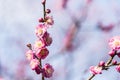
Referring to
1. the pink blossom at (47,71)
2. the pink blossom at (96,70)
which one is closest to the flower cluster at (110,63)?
the pink blossom at (96,70)

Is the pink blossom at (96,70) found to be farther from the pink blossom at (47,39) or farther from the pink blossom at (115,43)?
the pink blossom at (47,39)

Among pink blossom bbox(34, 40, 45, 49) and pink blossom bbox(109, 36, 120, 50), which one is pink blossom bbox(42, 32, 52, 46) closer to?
pink blossom bbox(34, 40, 45, 49)

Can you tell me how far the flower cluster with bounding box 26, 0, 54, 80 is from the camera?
2.78 metres

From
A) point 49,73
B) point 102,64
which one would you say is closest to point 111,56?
point 102,64

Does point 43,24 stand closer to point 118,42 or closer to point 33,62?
point 33,62

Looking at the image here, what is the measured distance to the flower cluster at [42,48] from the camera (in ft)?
9.12

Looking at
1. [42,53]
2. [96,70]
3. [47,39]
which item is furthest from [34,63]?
[96,70]

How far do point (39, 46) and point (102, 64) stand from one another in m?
0.61

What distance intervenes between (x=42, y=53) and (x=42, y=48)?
0.06 meters

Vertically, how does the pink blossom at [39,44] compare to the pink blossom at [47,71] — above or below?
above

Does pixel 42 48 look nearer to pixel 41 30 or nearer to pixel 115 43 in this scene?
pixel 41 30

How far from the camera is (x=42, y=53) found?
9.23ft

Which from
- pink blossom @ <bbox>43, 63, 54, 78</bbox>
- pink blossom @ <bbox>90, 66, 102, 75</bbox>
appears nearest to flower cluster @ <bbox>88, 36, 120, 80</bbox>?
pink blossom @ <bbox>90, 66, 102, 75</bbox>

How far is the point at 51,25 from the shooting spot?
2873 millimetres
